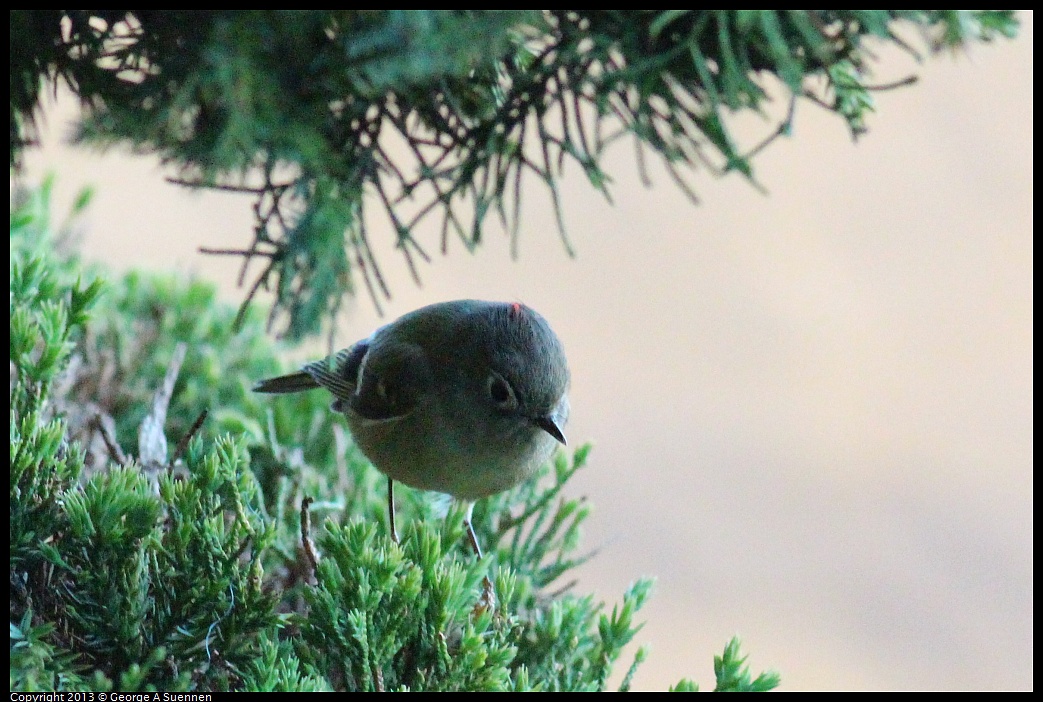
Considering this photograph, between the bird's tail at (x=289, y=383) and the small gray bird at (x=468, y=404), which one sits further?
the bird's tail at (x=289, y=383)

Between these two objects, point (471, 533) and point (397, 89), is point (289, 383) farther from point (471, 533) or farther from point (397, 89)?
point (397, 89)

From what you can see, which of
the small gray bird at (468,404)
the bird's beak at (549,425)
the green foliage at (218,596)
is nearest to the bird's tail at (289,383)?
the small gray bird at (468,404)

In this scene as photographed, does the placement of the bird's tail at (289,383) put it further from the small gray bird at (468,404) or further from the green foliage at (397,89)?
the green foliage at (397,89)

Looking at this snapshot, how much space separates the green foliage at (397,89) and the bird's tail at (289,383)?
0.43 m

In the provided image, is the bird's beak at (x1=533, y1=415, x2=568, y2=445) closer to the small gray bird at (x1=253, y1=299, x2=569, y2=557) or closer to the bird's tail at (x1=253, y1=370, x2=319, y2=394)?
the small gray bird at (x1=253, y1=299, x2=569, y2=557)

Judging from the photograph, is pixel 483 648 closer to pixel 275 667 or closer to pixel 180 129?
pixel 275 667

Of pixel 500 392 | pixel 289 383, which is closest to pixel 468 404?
pixel 500 392

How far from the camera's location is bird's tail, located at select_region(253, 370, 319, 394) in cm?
114

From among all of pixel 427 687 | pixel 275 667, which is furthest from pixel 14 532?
pixel 427 687

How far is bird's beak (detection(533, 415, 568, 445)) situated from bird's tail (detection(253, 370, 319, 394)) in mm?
334

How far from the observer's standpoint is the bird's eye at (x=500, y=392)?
961 mm

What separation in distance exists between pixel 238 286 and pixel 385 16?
0.71 feet
